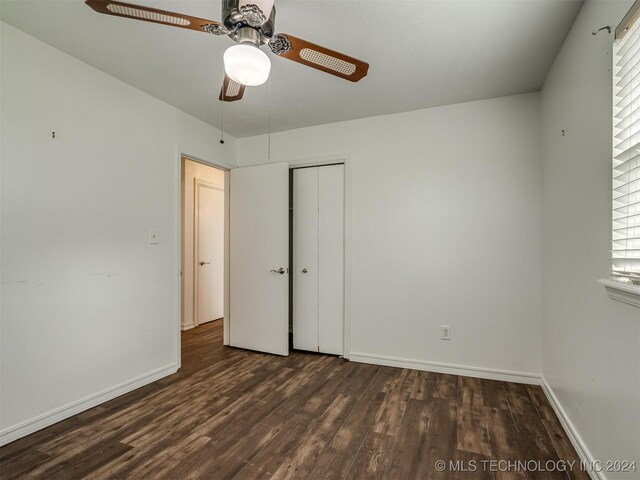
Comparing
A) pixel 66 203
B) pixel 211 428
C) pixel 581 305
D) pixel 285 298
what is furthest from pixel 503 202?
pixel 66 203

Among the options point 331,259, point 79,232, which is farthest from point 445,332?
point 79,232

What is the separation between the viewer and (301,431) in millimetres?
2010

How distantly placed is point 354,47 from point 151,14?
1217mm

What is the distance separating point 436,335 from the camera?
293cm

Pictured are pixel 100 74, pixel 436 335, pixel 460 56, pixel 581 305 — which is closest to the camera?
pixel 581 305

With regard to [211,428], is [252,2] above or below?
above

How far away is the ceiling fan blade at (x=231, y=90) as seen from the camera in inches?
72.8

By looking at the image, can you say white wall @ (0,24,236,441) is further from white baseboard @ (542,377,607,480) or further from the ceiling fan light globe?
white baseboard @ (542,377,607,480)

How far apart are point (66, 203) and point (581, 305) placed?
3.30 meters

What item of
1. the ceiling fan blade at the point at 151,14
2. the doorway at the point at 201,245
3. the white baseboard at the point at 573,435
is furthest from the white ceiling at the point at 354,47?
the white baseboard at the point at 573,435

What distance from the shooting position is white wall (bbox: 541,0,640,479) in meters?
1.31

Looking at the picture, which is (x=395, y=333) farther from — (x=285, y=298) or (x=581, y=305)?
(x=581, y=305)

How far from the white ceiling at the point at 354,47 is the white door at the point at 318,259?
0.87 metres

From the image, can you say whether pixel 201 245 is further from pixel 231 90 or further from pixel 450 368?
pixel 450 368
